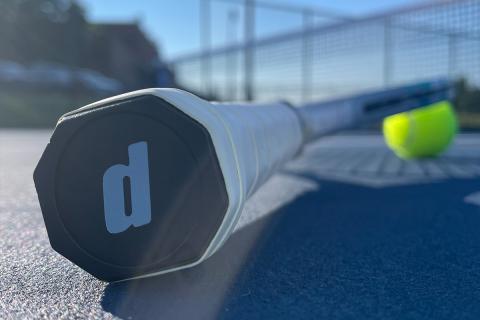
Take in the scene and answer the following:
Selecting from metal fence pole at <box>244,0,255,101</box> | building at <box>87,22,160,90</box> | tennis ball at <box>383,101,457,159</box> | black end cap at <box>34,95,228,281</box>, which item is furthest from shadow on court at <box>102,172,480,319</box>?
building at <box>87,22,160,90</box>

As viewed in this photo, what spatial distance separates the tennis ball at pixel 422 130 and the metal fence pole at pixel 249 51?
9.71 meters

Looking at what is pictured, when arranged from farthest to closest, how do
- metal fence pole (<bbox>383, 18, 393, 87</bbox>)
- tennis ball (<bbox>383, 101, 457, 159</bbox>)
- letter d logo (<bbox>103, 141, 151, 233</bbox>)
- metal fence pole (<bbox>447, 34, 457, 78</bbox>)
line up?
metal fence pole (<bbox>383, 18, 393, 87</bbox>) → metal fence pole (<bbox>447, 34, 457, 78</bbox>) → tennis ball (<bbox>383, 101, 457, 159</bbox>) → letter d logo (<bbox>103, 141, 151, 233</bbox>)

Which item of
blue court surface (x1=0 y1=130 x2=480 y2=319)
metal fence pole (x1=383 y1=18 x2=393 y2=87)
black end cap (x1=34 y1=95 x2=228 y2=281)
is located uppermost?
metal fence pole (x1=383 y1=18 x2=393 y2=87)

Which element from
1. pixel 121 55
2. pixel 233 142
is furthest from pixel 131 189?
pixel 121 55

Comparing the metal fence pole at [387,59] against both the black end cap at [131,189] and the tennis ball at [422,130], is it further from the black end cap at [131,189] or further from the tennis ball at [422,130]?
the black end cap at [131,189]

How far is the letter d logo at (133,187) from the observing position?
54.2 inches

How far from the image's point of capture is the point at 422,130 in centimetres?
475

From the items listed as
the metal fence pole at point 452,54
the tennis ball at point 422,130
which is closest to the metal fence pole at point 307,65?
the metal fence pole at point 452,54

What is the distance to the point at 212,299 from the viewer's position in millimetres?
1347

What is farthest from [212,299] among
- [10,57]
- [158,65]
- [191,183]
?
[10,57]

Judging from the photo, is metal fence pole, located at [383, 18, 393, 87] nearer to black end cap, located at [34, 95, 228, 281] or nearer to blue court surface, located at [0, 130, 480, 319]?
blue court surface, located at [0, 130, 480, 319]

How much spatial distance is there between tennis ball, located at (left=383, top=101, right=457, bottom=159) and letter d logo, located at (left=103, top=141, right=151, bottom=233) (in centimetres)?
379

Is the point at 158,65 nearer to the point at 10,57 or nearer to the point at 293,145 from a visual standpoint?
the point at 10,57

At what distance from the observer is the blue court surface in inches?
50.3
